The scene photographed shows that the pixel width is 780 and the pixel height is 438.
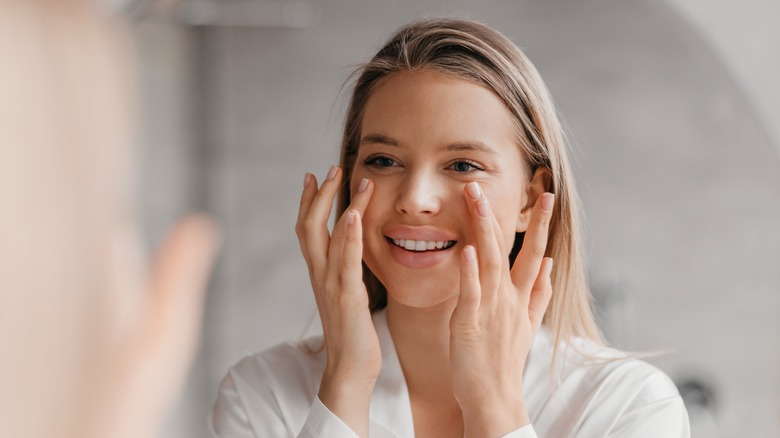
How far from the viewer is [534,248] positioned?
129 centimetres

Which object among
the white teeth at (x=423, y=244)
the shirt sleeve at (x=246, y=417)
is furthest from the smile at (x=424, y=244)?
the shirt sleeve at (x=246, y=417)

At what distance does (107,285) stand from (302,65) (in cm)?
353

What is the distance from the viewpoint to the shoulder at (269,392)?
1.40 meters

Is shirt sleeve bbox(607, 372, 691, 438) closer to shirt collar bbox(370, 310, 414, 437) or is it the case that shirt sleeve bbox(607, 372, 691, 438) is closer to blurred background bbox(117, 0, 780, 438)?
shirt collar bbox(370, 310, 414, 437)

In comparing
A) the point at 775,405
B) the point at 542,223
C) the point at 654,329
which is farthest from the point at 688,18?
the point at 542,223

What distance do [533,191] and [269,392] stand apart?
0.51 meters

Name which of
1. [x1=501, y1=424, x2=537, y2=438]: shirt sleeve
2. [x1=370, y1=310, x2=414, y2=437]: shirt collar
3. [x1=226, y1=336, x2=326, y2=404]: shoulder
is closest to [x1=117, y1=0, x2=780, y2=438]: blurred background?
[x1=226, y1=336, x2=326, y2=404]: shoulder

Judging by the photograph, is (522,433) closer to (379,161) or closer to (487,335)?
(487,335)

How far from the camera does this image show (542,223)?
1.29 m

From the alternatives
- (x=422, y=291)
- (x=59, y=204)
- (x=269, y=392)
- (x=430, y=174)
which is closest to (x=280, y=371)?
(x=269, y=392)

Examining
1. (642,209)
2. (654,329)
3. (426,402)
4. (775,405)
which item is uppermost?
(642,209)

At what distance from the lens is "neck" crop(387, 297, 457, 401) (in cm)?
141

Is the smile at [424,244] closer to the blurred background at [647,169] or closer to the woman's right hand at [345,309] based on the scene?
the woman's right hand at [345,309]

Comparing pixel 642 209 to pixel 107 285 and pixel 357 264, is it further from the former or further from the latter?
pixel 107 285
